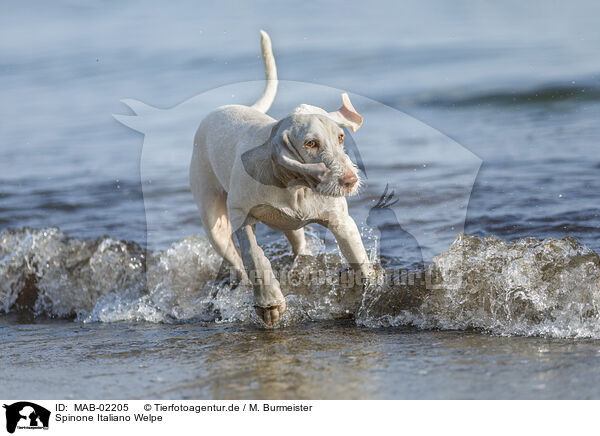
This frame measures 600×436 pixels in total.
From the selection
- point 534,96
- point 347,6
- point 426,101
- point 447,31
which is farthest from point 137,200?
point 347,6

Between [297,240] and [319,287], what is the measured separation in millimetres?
471

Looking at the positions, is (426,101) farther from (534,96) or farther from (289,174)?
(289,174)

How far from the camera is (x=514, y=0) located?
17.2m

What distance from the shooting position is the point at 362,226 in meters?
7.36

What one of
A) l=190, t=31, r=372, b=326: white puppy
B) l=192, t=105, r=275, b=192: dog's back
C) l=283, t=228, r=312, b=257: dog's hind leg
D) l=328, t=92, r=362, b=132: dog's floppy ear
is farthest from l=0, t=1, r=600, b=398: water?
l=328, t=92, r=362, b=132: dog's floppy ear

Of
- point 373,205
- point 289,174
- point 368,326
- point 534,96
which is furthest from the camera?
point 534,96

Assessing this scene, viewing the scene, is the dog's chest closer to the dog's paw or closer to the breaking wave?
the dog's paw

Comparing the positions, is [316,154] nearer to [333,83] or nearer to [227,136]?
[227,136]

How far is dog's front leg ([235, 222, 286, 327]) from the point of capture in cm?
474

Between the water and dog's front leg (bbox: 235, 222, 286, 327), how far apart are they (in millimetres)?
239

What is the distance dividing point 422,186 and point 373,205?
0.63 meters
